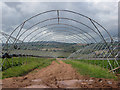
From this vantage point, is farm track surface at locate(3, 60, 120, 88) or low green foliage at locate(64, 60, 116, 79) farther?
low green foliage at locate(64, 60, 116, 79)

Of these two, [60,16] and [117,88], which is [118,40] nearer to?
[60,16]

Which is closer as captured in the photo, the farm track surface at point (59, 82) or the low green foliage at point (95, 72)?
the farm track surface at point (59, 82)

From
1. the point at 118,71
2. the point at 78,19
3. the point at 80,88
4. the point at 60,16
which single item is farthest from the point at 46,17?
the point at 80,88

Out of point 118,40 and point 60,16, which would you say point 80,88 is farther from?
point 118,40

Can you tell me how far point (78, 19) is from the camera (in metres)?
12.2

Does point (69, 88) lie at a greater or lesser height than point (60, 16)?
lesser

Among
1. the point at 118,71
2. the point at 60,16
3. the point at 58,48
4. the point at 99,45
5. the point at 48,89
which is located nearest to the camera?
the point at 48,89

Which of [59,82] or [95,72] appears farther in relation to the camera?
[95,72]

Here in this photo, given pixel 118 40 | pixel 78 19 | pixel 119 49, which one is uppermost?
pixel 78 19

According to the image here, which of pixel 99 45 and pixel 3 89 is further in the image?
pixel 99 45

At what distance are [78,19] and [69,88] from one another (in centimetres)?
786

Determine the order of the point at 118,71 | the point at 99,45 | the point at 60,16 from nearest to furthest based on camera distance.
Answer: the point at 118,71 → the point at 60,16 → the point at 99,45

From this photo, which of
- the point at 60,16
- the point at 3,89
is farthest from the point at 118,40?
the point at 3,89

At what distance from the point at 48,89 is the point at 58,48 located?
117 ft
